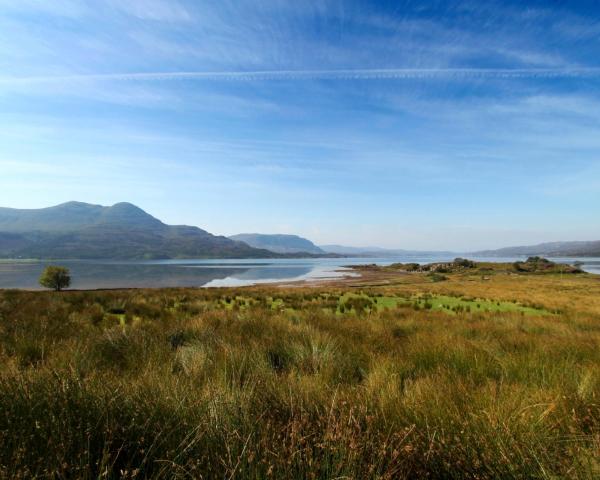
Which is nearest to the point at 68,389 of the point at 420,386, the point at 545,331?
the point at 420,386

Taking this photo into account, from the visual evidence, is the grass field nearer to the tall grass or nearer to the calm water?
the tall grass

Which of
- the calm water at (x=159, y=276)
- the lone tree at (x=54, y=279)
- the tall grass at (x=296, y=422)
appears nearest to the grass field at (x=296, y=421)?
the tall grass at (x=296, y=422)

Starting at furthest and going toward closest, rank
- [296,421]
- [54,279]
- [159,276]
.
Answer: [159,276] < [54,279] < [296,421]

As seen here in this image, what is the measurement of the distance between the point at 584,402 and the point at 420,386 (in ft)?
4.44

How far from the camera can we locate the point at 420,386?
3119 mm

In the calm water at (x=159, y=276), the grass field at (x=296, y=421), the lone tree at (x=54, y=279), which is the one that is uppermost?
the grass field at (x=296, y=421)

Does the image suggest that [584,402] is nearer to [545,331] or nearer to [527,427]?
[527,427]

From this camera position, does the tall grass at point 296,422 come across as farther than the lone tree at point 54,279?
No

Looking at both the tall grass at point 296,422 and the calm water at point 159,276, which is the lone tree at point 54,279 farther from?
the tall grass at point 296,422

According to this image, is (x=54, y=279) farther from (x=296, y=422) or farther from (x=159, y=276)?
(x=296, y=422)

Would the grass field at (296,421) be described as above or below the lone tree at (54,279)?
above

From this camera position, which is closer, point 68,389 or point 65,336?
point 68,389

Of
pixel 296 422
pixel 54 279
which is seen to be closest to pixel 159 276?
pixel 54 279

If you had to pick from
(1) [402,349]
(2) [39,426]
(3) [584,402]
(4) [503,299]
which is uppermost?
(2) [39,426]
